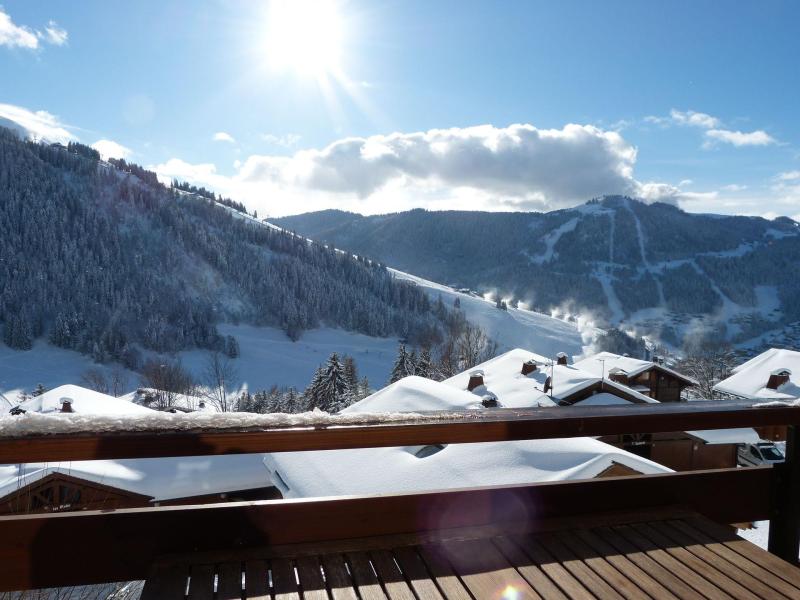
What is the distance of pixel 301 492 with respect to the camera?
7.54 metres

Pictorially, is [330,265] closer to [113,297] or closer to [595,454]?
[113,297]

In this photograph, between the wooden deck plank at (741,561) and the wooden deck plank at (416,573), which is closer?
the wooden deck plank at (416,573)

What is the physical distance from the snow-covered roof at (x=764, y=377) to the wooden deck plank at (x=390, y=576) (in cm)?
2443

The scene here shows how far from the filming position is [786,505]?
6.60 feet

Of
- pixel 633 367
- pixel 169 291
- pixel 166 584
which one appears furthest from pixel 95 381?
pixel 166 584

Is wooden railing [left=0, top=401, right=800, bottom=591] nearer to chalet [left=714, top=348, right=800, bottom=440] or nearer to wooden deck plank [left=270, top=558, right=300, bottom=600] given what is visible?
wooden deck plank [left=270, top=558, right=300, bottom=600]

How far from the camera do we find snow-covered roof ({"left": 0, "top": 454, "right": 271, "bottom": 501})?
948 cm

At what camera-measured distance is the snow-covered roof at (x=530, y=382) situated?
15.5 meters

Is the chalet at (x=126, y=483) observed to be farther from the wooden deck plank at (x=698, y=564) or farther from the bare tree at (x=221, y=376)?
the bare tree at (x=221, y=376)

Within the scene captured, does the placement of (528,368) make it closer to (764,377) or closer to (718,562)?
(764,377)

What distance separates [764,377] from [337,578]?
2710 centimetres

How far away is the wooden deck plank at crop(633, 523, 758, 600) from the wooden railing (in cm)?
14

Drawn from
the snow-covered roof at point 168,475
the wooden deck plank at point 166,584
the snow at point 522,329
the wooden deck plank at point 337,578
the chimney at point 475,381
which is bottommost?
Result: the snow at point 522,329

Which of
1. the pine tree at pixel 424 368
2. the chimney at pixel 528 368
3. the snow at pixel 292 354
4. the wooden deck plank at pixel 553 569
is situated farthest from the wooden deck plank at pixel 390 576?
the snow at pixel 292 354
